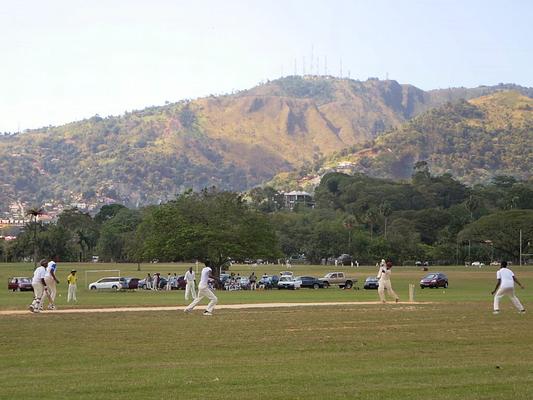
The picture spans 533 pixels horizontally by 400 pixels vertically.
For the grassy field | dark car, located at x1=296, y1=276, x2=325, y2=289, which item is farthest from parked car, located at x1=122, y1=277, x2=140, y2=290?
the grassy field

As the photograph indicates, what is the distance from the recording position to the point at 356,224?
19475 centimetres

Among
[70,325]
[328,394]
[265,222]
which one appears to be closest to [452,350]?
[328,394]

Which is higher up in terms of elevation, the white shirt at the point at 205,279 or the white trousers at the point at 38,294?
the white shirt at the point at 205,279

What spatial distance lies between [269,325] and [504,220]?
127 m

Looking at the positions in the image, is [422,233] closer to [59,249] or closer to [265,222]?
[59,249]

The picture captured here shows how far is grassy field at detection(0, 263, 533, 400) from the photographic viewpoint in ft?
49.1

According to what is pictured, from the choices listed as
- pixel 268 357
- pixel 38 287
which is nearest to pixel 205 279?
pixel 38 287

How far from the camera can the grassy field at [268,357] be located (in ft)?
49.1

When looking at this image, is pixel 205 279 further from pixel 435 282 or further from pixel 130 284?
pixel 130 284

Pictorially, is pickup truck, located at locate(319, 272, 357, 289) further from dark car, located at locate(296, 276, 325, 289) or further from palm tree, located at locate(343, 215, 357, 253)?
palm tree, located at locate(343, 215, 357, 253)

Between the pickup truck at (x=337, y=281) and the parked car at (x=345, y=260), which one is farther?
the parked car at (x=345, y=260)

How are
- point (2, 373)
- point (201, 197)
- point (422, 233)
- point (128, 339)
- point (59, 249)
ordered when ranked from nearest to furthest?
point (2, 373) < point (128, 339) < point (201, 197) < point (59, 249) < point (422, 233)

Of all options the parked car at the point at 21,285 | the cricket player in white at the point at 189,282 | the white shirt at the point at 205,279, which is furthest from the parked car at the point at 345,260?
the white shirt at the point at 205,279

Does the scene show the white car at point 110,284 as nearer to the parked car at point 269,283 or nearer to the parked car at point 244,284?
the parked car at point 244,284
